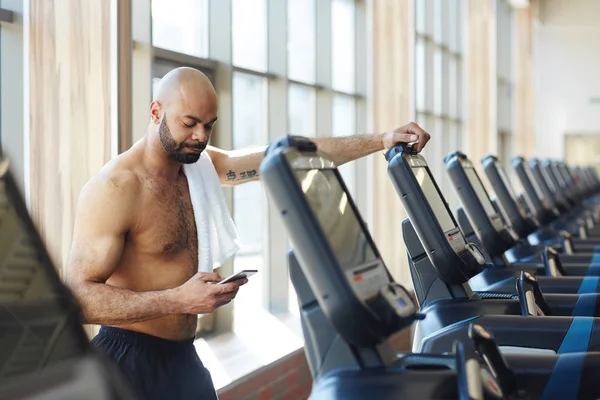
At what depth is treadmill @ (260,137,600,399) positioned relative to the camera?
1333 mm

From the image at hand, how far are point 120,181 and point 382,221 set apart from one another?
5412mm

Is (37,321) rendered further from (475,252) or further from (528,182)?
(528,182)

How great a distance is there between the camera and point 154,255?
6.94 feet

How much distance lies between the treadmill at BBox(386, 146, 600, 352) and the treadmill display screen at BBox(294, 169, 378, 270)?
24.6 inches

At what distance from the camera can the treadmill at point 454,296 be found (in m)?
2.06

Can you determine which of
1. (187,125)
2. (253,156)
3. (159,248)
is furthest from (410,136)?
(159,248)

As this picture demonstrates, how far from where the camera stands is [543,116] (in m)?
17.2

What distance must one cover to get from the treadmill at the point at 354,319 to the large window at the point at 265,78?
2.19 m

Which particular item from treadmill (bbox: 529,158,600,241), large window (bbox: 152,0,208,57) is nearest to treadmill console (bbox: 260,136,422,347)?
large window (bbox: 152,0,208,57)

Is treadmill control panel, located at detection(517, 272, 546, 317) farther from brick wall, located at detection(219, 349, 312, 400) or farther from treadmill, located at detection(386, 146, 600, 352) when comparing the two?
brick wall, located at detection(219, 349, 312, 400)

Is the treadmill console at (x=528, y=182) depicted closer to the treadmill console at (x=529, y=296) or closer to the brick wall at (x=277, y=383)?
the brick wall at (x=277, y=383)

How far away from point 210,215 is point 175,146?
25cm

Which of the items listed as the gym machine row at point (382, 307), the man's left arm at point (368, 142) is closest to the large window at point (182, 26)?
the gym machine row at point (382, 307)

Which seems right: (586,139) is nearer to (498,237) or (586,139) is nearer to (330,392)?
(498,237)
